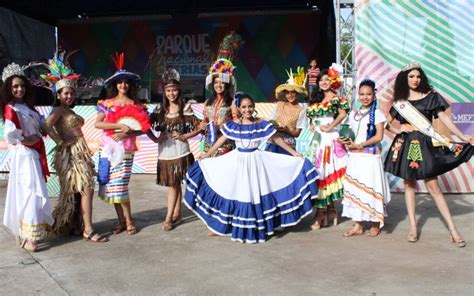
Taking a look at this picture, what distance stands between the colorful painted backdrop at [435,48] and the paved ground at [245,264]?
206 cm

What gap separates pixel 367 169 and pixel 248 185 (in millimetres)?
Result: 1178

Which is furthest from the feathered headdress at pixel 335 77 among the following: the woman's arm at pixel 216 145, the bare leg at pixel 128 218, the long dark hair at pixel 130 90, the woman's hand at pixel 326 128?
the bare leg at pixel 128 218

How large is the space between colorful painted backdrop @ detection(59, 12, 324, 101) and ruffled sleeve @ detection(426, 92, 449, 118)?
453 inches

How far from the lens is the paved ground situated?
3395 millimetres

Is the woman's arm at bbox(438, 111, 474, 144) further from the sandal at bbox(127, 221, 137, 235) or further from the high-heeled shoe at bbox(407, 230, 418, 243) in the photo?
the sandal at bbox(127, 221, 137, 235)

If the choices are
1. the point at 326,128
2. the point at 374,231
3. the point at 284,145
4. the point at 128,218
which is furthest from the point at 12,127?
the point at 374,231

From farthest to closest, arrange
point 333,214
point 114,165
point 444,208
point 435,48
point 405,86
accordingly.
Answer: point 435,48 < point 333,214 < point 114,165 < point 405,86 < point 444,208

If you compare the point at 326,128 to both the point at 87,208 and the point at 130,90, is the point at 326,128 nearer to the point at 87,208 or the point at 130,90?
the point at 130,90

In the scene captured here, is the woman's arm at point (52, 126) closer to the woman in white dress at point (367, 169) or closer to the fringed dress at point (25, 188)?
the fringed dress at point (25, 188)

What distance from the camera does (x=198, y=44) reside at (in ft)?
54.3

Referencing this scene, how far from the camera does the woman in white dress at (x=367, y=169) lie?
15.3 feet

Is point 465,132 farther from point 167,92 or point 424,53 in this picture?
point 167,92

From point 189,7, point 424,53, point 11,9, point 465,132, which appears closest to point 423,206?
point 465,132

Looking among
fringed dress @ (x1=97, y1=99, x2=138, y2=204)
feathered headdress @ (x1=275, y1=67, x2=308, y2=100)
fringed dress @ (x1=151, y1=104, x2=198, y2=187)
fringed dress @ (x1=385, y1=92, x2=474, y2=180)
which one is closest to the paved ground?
fringed dress @ (x1=97, y1=99, x2=138, y2=204)
